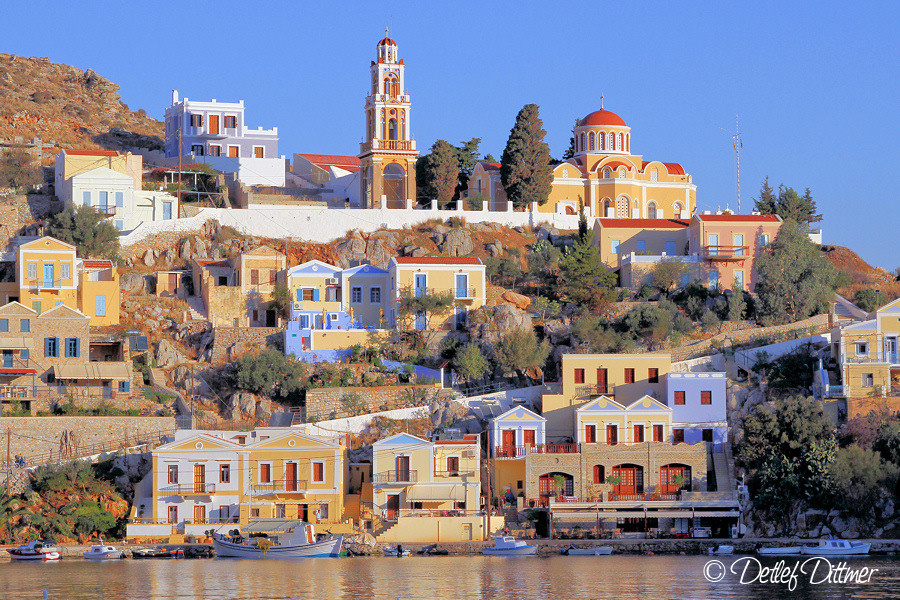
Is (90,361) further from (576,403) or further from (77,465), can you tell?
(576,403)

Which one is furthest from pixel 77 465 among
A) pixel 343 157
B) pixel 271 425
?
pixel 343 157

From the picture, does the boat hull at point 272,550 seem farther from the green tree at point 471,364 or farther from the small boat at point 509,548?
the green tree at point 471,364

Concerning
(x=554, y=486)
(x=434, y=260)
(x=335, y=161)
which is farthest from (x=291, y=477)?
(x=335, y=161)

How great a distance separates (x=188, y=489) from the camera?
62.8 meters

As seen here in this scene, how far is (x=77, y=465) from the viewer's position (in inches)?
2457

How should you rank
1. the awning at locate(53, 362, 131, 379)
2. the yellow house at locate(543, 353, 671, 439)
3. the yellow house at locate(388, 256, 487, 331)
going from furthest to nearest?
the yellow house at locate(388, 256, 487, 331) → the yellow house at locate(543, 353, 671, 439) → the awning at locate(53, 362, 131, 379)

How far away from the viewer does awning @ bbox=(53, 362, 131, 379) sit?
6825cm

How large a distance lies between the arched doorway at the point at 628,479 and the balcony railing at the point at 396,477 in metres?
8.73

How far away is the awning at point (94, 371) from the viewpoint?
2687 inches

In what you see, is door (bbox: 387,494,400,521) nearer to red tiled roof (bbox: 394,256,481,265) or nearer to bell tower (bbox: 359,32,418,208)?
red tiled roof (bbox: 394,256,481,265)

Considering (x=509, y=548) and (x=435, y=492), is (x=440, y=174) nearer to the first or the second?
(x=435, y=492)

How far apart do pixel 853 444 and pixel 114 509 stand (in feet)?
102

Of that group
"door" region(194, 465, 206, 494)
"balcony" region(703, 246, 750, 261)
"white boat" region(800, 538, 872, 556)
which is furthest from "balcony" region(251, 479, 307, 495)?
"balcony" region(703, 246, 750, 261)

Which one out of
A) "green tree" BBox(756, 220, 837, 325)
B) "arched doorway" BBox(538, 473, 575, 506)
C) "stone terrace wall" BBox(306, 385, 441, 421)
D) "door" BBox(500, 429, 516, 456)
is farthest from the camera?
"green tree" BBox(756, 220, 837, 325)
